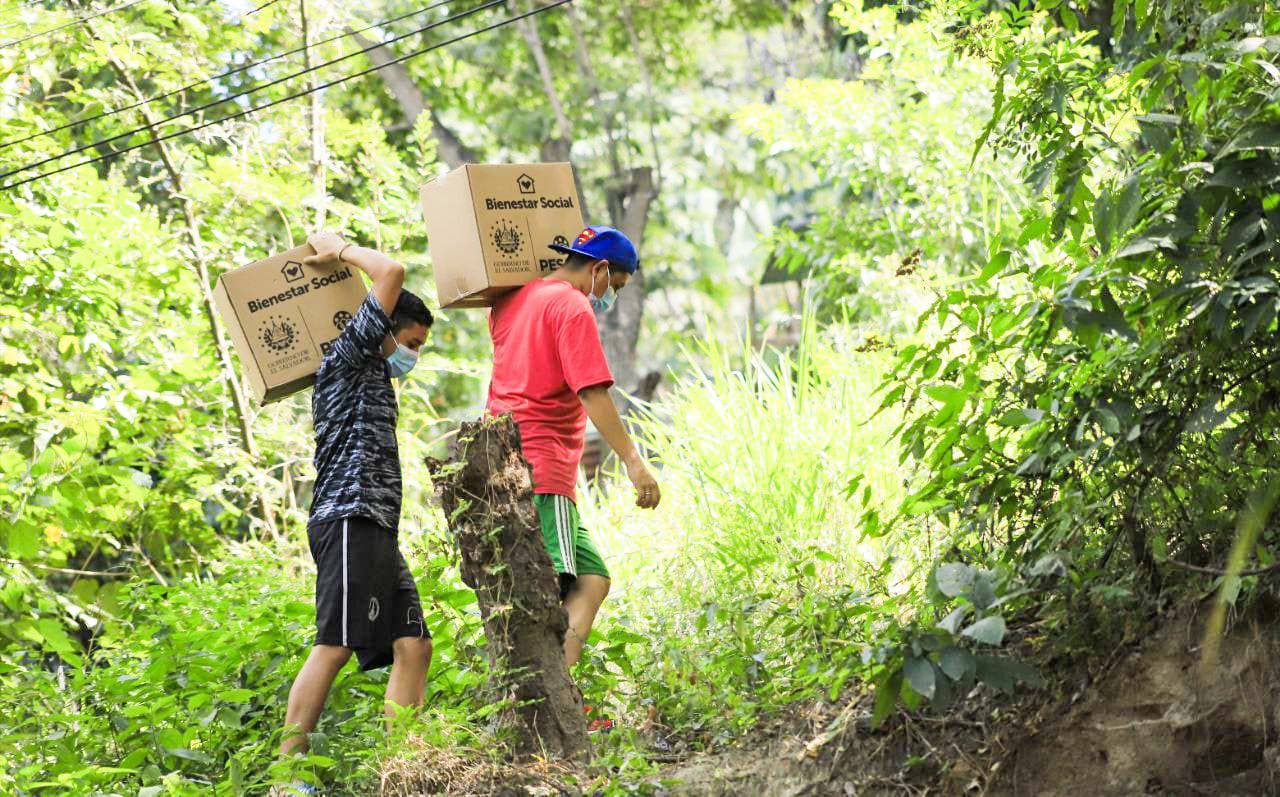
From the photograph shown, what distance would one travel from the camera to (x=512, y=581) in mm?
3721

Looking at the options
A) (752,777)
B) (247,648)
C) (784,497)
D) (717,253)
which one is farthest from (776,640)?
(717,253)

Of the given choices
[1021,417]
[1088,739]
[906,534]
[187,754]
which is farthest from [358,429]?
[1088,739]

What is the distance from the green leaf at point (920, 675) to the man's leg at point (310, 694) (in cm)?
177

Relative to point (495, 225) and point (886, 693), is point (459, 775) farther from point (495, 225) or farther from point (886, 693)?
point (495, 225)

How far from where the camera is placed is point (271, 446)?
7.64 metres

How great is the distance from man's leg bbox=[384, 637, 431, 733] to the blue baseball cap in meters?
1.37

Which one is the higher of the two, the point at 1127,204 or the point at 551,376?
the point at 1127,204

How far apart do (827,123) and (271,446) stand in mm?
4056

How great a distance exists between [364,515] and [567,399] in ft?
2.47

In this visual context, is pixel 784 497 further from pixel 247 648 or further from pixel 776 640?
pixel 247 648

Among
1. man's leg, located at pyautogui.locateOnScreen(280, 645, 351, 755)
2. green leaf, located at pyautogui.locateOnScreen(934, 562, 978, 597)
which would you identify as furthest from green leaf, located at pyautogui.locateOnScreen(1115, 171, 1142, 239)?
man's leg, located at pyautogui.locateOnScreen(280, 645, 351, 755)

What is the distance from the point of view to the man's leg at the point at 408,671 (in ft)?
12.8

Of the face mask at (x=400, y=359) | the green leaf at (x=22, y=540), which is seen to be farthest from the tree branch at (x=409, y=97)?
the face mask at (x=400, y=359)

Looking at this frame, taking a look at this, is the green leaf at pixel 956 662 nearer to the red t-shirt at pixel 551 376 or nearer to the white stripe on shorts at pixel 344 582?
the red t-shirt at pixel 551 376
